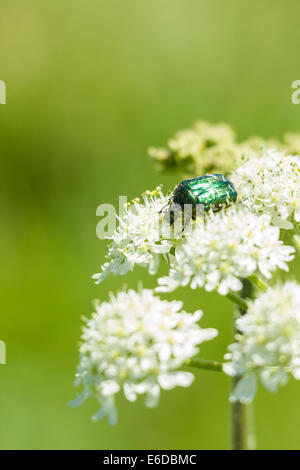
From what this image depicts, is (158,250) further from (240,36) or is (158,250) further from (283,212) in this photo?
(240,36)

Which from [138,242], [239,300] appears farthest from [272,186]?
[138,242]

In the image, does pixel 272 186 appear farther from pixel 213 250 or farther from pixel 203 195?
pixel 213 250

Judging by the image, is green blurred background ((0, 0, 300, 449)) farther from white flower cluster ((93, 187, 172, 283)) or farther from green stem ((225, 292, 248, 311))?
green stem ((225, 292, 248, 311))

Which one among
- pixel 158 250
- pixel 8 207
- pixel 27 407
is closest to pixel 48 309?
pixel 27 407

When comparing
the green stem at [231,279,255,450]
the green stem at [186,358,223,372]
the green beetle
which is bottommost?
the green stem at [231,279,255,450]

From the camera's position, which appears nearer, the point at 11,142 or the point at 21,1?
the point at 11,142

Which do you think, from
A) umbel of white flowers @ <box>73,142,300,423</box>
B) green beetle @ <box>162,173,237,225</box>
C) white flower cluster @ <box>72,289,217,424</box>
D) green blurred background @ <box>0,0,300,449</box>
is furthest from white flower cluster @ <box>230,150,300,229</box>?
green blurred background @ <box>0,0,300,449</box>

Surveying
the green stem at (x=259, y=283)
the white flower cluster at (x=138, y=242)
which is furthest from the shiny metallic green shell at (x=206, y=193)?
the green stem at (x=259, y=283)
